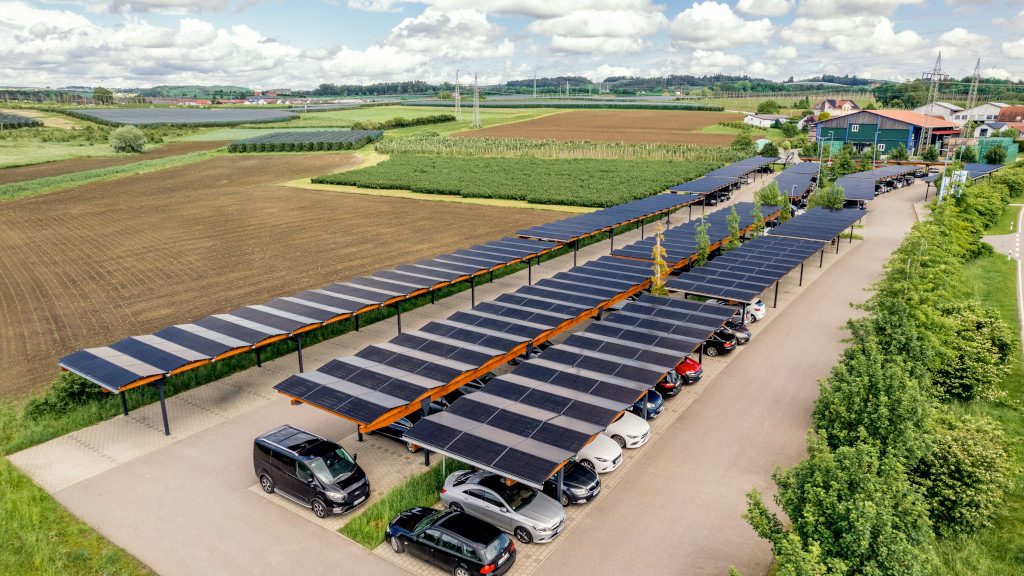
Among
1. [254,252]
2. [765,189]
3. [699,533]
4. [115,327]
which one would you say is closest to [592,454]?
[699,533]

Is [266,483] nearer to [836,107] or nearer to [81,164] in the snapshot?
[81,164]

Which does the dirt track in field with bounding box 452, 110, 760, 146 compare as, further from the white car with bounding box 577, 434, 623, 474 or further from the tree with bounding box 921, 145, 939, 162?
the white car with bounding box 577, 434, 623, 474

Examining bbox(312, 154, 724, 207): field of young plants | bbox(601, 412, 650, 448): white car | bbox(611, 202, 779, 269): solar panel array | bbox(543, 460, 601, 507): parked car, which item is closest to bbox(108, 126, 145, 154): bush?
bbox(312, 154, 724, 207): field of young plants

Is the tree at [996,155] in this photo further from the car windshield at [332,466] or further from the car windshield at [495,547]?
the car windshield at [332,466]

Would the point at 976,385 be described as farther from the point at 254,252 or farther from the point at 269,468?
the point at 254,252

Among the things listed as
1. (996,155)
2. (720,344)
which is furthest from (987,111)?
(720,344)
